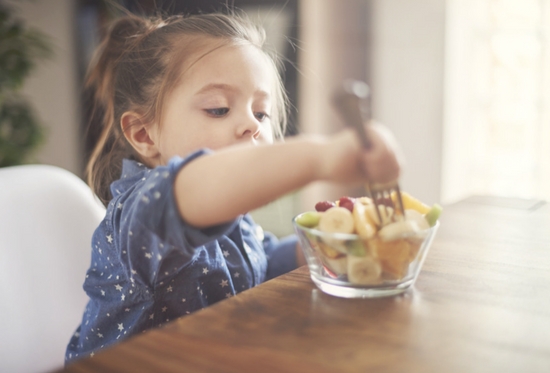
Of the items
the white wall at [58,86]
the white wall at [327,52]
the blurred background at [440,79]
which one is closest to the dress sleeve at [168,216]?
the blurred background at [440,79]

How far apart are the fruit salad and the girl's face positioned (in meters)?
0.29

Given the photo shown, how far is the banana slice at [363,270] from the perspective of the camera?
1.81 feet

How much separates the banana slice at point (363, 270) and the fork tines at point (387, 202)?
0.04 m

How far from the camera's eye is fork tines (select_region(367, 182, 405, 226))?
21.7 inches

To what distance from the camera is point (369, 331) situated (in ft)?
1.57

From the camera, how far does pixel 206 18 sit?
0.95m

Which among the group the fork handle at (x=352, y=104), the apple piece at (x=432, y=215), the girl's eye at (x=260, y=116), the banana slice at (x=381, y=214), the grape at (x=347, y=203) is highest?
the fork handle at (x=352, y=104)

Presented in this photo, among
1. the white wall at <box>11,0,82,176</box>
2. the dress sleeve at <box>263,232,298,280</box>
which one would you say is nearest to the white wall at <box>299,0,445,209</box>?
the dress sleeve at <box>263,232,298,280</box>

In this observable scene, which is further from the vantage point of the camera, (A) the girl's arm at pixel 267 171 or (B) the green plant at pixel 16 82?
(B) the green plant at pixel 16 82

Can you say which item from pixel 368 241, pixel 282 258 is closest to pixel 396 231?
pixel 368 241

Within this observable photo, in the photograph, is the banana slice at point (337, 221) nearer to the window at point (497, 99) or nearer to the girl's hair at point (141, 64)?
the girl's hair at point (141, 64)

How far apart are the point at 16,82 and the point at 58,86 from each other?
1141 millimetres

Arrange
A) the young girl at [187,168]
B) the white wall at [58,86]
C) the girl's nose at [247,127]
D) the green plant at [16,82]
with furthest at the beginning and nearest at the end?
the white wall at [58,86] → the green plant at [16,82] → the girl's nose at [247,127] → the young girl at [187,168]

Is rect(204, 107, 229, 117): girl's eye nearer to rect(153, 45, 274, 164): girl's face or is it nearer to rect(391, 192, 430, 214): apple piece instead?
rect(153, 45, 274, 164): girl's face
